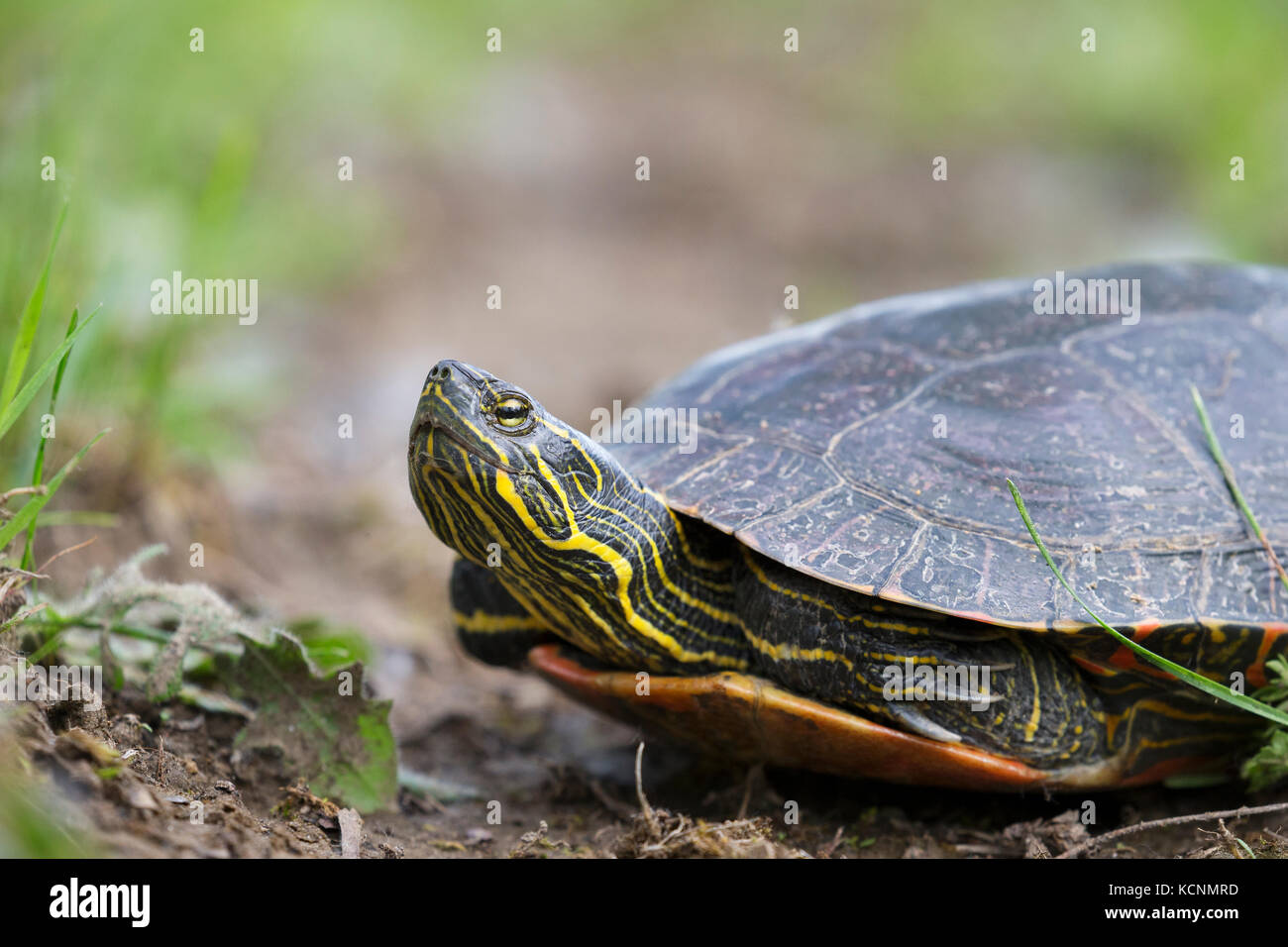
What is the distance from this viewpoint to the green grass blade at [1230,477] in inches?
120

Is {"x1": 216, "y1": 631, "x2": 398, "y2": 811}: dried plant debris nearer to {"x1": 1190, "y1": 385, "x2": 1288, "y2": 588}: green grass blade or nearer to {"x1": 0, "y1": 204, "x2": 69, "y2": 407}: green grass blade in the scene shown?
{"x1": 0, "y1": 204, "x2": 69, "y2": 407}: green grass blade

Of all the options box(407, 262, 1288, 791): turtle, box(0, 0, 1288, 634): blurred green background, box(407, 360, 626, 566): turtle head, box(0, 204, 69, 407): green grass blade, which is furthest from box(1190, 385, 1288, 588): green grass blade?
box(0, 0, 1288, 634): blurred green background

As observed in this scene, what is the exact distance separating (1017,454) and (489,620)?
6.22 feet

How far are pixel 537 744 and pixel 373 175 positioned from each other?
7945 millimetres

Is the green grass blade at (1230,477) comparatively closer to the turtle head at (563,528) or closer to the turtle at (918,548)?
the turtle at (918,548)

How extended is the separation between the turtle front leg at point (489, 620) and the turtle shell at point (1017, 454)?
2.26ft

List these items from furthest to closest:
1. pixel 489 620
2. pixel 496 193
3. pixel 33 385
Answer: pixel 496 193, pixel 489 620, pixel 33 385

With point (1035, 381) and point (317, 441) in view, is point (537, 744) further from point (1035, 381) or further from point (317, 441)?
point (317, 441)

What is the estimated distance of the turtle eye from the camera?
285 cm

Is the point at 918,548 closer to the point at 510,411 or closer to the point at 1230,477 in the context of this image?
the point at 1230,477

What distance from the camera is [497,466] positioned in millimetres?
2828

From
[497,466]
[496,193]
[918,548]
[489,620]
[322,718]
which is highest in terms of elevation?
[496,193]

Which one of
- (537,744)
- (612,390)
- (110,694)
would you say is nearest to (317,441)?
(612,390)

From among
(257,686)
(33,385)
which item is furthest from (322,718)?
(33,385)
